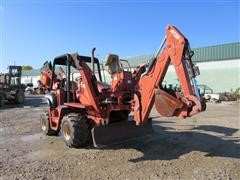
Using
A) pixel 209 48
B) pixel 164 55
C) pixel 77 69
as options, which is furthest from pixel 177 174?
pixel 209 48

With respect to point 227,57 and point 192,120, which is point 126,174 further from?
point 227,57

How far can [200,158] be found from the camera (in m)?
6.48

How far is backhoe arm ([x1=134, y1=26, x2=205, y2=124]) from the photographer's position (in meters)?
5.62

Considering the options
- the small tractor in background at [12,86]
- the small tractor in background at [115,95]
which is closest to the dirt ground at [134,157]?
the small tractor in background at [115,95]

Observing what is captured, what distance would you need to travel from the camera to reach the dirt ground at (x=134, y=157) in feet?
18.3

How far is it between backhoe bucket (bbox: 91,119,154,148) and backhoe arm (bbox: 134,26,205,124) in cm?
98

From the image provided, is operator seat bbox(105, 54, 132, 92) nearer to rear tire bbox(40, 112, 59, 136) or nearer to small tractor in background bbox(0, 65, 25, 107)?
rear tire bbox(40, 112, 59, 136)

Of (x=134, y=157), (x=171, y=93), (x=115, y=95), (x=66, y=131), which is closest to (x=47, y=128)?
(x=66, y=131)

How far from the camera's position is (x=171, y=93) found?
20.6 feet

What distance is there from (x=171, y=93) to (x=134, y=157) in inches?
64.9

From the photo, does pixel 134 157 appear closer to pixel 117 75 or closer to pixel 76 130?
pixel 76 130

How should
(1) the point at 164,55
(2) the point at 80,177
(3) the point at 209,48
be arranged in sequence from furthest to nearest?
(3) the point at 209,48
(1) the point at 164,55
(2) the point at 80,177

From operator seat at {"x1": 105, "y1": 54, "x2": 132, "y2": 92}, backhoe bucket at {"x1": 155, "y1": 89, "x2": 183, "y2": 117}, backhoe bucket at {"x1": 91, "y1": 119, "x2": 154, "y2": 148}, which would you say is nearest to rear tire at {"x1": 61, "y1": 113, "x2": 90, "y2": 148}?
backhoe bucket at {"x1": 91, "y1": 119, "x2": 154, "y2": 148}

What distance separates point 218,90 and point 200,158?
76.1ft
